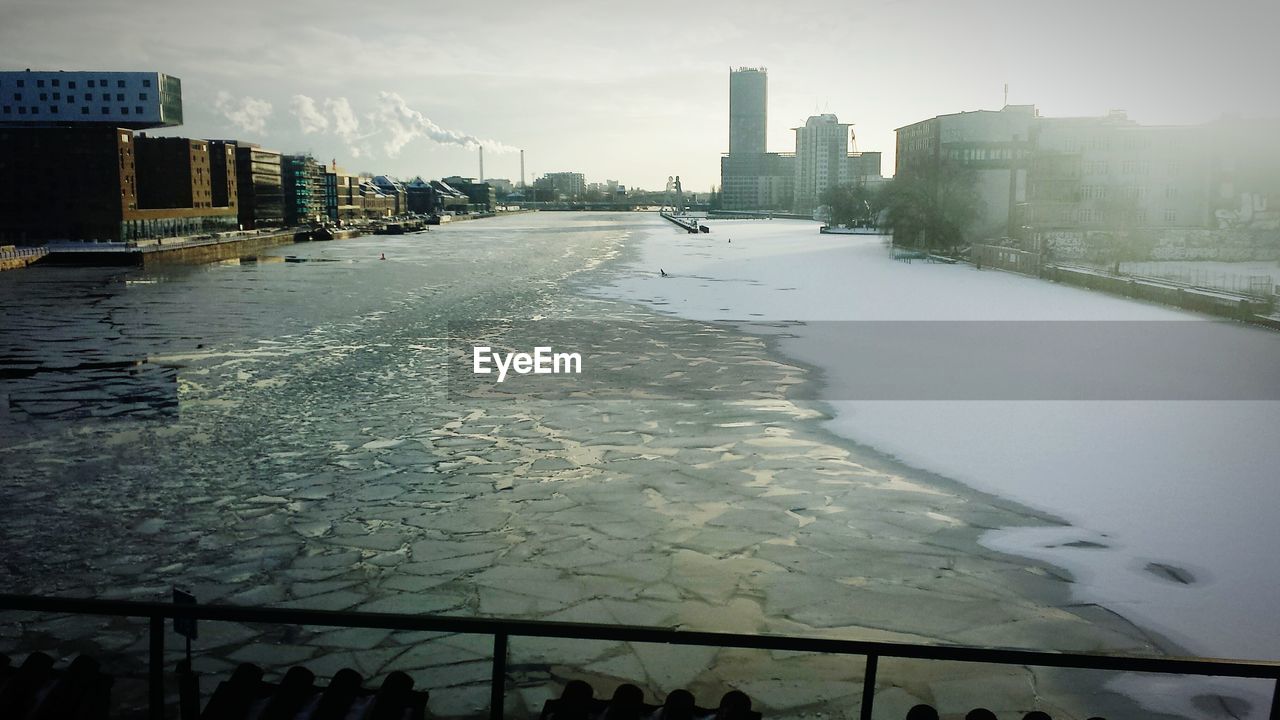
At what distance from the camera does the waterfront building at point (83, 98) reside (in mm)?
129250

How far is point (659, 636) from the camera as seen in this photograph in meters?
3.13

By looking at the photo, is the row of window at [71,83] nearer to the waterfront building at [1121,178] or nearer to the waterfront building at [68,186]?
the waterfront building at [68,186]

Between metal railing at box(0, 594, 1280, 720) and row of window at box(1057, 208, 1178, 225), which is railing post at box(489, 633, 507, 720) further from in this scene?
row of window at box(1057, 208, 1178, 225)

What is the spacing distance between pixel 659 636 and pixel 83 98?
5977 inches

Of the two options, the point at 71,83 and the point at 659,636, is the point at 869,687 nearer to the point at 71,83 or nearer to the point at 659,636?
the point at 659,636

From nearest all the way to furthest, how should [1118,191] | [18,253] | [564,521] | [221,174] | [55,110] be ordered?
[564,521], [18,253], [1118,191], [55,110], [221,174]

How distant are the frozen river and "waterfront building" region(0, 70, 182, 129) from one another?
125498 millimetres

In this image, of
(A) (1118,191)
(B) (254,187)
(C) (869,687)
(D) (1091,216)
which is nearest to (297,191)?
(B) (254,187)

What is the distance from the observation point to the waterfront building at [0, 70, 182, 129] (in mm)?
129250

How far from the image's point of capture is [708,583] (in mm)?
9031

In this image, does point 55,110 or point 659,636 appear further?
point 55,110

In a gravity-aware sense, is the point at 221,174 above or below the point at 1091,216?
above

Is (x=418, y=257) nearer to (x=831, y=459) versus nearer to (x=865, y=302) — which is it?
(x=865, y=302)

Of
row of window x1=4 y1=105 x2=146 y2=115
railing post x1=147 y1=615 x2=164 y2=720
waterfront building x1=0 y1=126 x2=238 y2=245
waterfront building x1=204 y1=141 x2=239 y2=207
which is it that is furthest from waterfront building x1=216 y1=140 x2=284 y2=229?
railing post x1=147 y1=615 x2=164 y2=720
